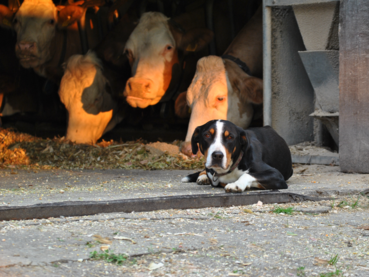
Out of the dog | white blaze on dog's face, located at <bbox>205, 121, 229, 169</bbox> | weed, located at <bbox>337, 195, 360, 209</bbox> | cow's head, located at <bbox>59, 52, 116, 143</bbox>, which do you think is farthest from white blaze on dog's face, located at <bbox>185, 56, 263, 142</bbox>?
weed, located at <bbox>337, 195, 360, 209</bbox>

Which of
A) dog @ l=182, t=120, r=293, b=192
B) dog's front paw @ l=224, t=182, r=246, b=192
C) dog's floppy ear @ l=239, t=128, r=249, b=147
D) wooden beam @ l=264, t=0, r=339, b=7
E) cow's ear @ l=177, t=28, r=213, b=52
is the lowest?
dog's front paw @ l=224, t=182, r=246, b=192

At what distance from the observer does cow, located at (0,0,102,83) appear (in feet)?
26.8

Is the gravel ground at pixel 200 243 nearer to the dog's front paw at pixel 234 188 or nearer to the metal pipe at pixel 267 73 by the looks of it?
the dog's front paw at pixel 234 188

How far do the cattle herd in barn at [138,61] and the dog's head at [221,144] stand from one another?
2548mm

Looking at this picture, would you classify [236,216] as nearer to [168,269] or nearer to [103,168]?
[168,269]

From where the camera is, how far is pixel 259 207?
3254 millimetres

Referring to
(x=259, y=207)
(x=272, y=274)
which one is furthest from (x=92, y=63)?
(x=272, y=274)

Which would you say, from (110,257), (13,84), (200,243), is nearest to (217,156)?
(200,243)

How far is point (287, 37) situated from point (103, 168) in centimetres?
275

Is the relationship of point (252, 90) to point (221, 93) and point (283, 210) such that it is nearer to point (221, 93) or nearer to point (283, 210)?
point (221, 93)

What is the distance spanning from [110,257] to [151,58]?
18.3ft

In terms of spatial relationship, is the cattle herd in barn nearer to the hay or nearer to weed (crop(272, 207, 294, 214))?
the hay

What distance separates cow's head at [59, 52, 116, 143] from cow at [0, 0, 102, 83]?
0.63 m

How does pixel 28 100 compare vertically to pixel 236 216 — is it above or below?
above
